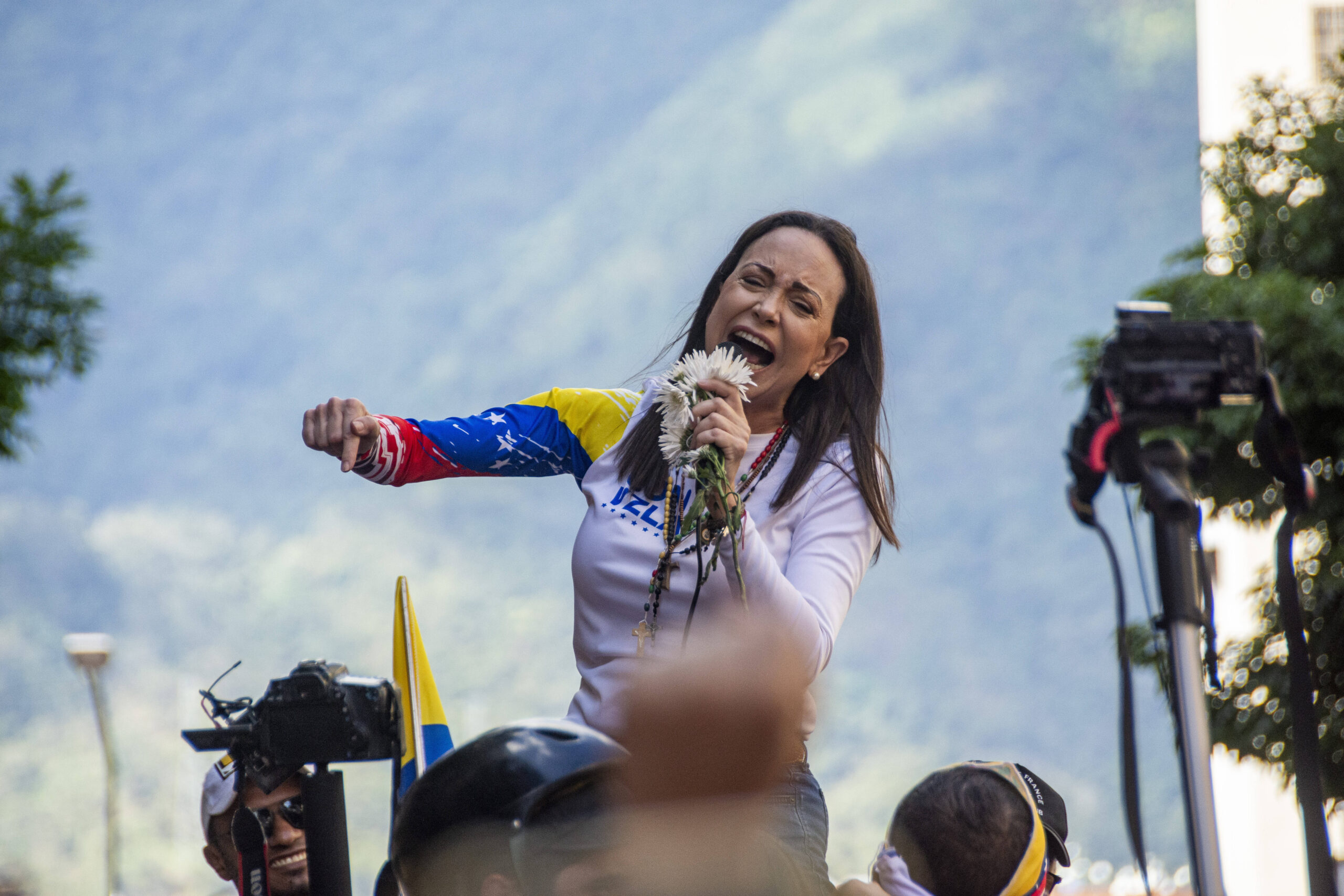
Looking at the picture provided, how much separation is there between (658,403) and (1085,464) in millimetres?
1021

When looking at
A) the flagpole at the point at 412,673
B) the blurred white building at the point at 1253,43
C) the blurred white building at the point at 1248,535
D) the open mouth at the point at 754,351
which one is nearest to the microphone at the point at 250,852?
the flagpole at the point at 412,673

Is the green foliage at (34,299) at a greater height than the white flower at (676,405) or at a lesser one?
greater

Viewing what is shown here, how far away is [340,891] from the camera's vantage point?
2.13m

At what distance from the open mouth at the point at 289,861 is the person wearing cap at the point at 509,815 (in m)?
0.87

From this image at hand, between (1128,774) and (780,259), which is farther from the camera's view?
(780,259)

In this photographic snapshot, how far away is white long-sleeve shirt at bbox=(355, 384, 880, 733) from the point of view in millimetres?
2141

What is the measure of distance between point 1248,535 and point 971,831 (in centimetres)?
1242

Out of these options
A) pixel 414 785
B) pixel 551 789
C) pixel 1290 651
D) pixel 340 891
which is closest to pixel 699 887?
pixel 551 789

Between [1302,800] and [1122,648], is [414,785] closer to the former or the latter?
[1122,648]

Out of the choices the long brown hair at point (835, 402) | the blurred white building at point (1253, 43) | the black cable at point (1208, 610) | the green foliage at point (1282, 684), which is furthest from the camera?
the blurred white building at point (1253, 43)

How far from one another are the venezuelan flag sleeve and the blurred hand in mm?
68

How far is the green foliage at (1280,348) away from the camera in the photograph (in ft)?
25.8

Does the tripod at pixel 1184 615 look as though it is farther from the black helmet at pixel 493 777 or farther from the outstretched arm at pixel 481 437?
the outstretched arm at pixel 481 437

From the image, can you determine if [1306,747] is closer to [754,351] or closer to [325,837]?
[754,351]
